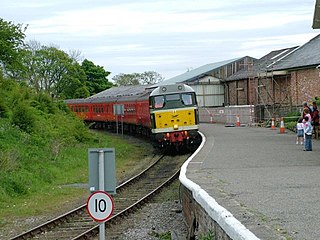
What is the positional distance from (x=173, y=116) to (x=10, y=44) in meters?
10.1

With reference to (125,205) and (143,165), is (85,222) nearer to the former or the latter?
(125,205)

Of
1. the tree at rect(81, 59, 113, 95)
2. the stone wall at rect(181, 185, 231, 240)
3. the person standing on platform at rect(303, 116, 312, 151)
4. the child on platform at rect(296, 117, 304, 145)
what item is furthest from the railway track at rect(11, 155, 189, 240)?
the tree at rect(81, 59, 113, 95)

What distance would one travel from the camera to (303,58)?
149ft

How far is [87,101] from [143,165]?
102 feet

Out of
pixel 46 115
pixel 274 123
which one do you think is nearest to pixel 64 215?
pixel 46 115

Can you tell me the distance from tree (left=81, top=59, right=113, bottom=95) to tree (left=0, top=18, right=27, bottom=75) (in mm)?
59644

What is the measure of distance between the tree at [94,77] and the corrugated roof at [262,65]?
124 ft

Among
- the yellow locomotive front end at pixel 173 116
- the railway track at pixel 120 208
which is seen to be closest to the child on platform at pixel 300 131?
the railway track at pixel 120 208

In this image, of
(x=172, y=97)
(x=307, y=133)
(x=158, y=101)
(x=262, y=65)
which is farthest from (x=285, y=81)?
(x=307, y=133)

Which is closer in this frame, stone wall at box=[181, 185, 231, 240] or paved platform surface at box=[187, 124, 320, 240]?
paved platform surface at box=[187, 124, 320, 240]

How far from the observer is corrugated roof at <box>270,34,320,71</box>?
43094 mm

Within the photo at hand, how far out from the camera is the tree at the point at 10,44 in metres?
34.9

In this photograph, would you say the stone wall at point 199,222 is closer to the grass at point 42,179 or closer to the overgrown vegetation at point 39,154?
the grass at point 42,179

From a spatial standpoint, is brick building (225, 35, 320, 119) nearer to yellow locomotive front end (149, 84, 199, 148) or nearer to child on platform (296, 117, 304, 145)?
yellow locomotive front end (149, 84, 199, 148)
